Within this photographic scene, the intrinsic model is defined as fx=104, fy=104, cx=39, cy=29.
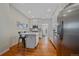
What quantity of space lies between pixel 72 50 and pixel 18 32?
127 inches

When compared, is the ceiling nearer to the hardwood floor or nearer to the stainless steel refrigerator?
the hardwood floor

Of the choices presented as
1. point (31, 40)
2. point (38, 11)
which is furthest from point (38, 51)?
point (38, 11)

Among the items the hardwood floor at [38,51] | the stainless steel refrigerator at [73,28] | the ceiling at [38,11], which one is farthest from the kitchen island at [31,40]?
the stainless steel refrigerator at [73,28]

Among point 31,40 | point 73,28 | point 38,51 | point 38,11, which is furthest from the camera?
point 31,40

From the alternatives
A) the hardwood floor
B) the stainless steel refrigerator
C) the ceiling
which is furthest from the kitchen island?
the stainless steel refrigerator

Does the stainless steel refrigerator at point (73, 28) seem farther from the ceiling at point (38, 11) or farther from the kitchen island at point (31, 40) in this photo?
the kitchen island at point (31, 40)

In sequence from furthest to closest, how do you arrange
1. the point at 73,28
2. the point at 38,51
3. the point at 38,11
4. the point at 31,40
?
the point at 31,40 → the point at 38,51 → the point at 38,11 → the point at 73,28

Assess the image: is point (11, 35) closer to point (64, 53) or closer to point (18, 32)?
point (18, 32)

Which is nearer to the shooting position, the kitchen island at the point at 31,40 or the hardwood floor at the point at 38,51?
the hardwood floor at the point at 38,51

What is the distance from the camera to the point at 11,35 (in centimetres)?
469

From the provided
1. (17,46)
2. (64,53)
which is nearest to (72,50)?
(64,53)

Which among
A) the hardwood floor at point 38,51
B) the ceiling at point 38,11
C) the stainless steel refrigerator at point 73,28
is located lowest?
the hardwood floor at point 38,51

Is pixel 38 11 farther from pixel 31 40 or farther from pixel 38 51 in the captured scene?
pixel 31 40

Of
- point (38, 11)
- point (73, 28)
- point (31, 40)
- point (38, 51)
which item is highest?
point (38, 11)
